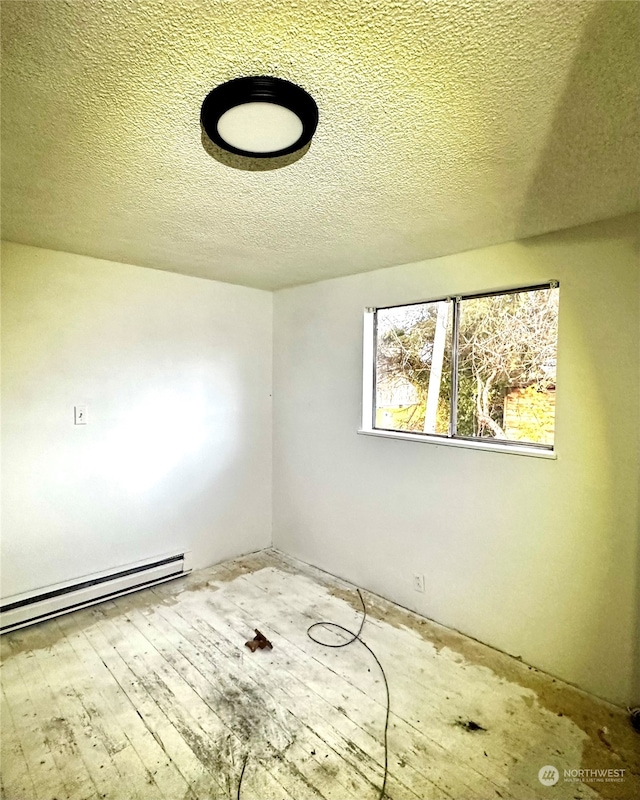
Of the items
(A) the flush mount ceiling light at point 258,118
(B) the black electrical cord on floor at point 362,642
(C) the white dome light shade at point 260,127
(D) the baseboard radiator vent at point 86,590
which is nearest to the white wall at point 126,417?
(D) the baseboard radiator vent at point 86,590

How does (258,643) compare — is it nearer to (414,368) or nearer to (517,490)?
(517,490)

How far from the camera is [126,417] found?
2.90 metres

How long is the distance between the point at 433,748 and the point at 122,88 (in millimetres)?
2555

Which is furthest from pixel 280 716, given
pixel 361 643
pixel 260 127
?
pixel 260 127

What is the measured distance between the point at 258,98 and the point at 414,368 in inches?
80.2

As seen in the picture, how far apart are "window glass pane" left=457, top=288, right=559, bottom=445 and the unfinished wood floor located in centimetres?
129

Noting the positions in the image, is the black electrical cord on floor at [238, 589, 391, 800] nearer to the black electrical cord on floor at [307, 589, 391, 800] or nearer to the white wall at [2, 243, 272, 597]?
the black electrical cord on floor at [307, 589, 391, 800]

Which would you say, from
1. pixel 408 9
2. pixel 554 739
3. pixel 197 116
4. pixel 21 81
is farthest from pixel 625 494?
pixel 21 81

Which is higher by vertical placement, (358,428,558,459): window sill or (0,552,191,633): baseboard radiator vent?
(358,428,558,459): window sill

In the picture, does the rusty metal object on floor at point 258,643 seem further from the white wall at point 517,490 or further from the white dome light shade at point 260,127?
the white dome light shade at point 260,127

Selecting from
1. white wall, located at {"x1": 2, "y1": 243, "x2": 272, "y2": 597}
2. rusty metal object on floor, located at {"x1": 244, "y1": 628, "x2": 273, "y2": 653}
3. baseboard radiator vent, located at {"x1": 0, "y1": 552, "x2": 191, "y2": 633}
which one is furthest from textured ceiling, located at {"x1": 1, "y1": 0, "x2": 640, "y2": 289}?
rusty metal object on floor, located at {"x1": 244, "y1": 628, "x2": 273, "y2": 653}

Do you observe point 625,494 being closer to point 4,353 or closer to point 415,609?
point 415,609

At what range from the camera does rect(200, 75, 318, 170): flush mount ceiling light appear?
3.43 feet

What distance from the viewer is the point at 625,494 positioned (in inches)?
74.6
